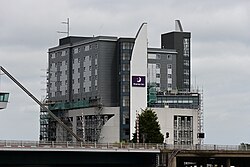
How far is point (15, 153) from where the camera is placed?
118m

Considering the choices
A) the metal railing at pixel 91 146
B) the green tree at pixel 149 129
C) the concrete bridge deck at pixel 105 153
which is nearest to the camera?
the metal railing at pixel 91 146

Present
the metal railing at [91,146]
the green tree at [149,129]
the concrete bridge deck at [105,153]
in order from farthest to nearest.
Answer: the green tree at [149,129]
the concrete bridge deck at [105,153]
the metal railing at [91,146]

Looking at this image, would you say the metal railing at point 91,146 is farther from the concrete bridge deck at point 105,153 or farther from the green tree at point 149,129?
the green tree at point 149,129

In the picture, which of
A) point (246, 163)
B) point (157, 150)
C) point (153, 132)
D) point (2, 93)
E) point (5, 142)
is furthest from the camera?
point (153, 132)

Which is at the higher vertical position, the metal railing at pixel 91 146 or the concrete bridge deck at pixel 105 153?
the metal railing at pixel 91 146

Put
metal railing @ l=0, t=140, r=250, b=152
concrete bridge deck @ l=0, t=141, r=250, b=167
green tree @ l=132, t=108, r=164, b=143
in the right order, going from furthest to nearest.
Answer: green tree @ l=132, t=108, r=164, b=143
concrete bridge deck @ l=0, t=141, r=250, b=167
metal railing @ l=0, t=140, r=250, b=152

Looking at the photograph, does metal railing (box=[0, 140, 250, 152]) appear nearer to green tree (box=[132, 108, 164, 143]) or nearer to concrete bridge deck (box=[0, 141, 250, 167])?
concrete bridge deck (box=[0, 141, 250, 167])

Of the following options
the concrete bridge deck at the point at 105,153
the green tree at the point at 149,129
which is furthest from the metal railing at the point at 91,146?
the green tree at the point at 149,129

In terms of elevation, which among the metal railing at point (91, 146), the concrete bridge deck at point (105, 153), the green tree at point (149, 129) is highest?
the green tree at point (149, 129)

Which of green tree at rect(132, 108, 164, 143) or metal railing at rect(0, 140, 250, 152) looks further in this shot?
green tree at rect(132, 108, 164, 143)

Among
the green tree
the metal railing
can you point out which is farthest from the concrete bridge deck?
the green tree

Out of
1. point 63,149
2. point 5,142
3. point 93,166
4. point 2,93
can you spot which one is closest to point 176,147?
point 93,166

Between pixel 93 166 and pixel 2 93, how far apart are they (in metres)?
34.6

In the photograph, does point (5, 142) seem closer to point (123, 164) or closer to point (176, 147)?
point (123, 164)
